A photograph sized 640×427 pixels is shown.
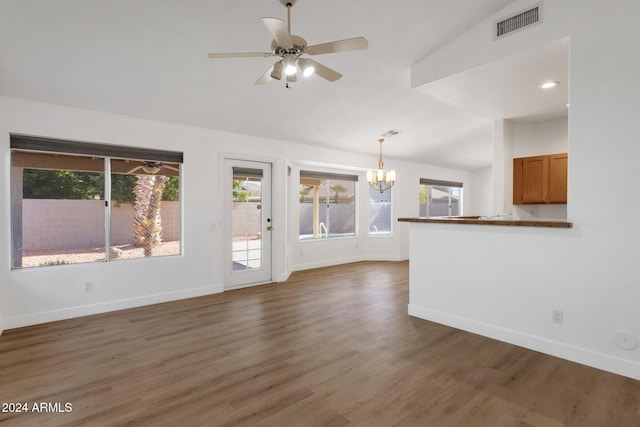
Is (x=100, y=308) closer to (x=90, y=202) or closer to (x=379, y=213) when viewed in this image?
(x=90, y=202)

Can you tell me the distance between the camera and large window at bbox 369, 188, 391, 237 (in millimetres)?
7965

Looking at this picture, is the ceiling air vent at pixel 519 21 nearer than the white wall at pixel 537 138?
Yes

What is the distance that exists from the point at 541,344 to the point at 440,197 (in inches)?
275

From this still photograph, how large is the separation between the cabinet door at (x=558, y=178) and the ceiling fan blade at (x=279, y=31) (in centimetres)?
458

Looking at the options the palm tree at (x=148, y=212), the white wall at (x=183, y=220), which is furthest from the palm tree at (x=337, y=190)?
the palm tree at (x=148, y=212)

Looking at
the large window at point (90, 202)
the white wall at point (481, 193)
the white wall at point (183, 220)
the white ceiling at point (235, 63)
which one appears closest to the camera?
the white ceiling at point (235, 63)

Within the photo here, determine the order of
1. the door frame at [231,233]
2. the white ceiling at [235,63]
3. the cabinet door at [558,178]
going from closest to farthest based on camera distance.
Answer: the white ceiling at [235,63] → the cabinet door at [558,178] → the door frame at [231,233]

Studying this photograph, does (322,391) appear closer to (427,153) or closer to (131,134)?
(131,134)

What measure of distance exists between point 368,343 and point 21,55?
4.07 metres

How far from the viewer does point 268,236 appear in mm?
5578

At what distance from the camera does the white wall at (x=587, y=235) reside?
2.44 meters

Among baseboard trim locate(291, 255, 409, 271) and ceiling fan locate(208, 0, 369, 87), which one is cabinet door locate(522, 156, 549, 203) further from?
ceiling fan locate(208, 0, 369, 87)

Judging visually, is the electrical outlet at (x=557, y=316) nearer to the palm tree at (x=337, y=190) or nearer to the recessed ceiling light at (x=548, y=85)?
the recessed ceiling light at (x=548, y=85)

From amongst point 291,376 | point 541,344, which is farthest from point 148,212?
point 541,344
